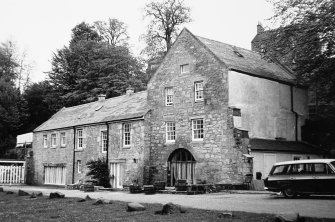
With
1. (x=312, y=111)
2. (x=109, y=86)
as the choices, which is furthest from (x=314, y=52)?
(x=109, y=86)

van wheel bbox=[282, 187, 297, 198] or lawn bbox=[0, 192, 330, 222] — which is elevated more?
van wheel bbox=[282, 187, 297, 198]

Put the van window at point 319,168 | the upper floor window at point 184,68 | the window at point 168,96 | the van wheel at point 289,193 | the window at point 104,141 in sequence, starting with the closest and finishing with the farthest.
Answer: the van window at point 319,168
the van wheel at point 289,193
the upper floor window at point 184,68
the window at point 168,96
the window at point 104,141

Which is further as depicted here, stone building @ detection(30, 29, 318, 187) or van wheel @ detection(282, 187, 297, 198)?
stone building @ detection(30, 29, 318, 187)

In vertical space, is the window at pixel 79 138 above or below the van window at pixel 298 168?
above

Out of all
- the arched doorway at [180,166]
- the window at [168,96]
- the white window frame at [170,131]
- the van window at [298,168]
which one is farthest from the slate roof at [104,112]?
the van window at [298,168]

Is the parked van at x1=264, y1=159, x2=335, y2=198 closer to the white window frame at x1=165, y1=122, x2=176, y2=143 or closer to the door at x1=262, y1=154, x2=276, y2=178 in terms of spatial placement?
the door at x1=262, y1=154, x2=276, y2=178

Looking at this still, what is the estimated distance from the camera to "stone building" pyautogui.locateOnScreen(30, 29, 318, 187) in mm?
28797

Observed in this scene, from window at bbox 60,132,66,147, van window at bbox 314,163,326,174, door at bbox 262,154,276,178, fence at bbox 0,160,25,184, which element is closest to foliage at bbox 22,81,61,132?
fence at bbox 0,160,25,184

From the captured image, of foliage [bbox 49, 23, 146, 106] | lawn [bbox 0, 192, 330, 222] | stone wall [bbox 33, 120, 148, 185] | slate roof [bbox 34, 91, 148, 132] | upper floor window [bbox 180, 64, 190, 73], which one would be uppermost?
foliage [bbox 49, 23, 146, 106]

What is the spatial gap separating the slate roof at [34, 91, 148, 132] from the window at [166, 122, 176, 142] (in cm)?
225

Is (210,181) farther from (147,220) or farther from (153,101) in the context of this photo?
(147,220)

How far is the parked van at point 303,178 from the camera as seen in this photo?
19922mm

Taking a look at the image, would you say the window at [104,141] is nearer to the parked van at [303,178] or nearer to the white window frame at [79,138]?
the white window frame at [79,138]

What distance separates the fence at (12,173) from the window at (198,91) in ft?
73.9
